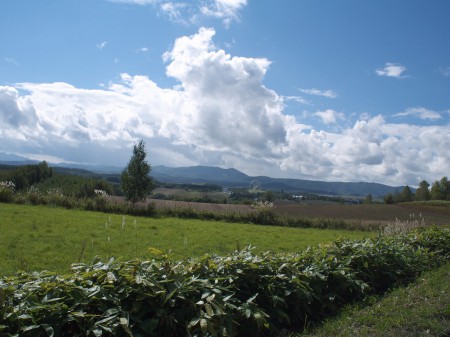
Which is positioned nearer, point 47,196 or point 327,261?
point 327,261

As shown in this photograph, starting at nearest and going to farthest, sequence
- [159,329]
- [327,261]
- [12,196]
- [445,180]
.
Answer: [159,329]
[327,261]
[12,196]
[445,180]

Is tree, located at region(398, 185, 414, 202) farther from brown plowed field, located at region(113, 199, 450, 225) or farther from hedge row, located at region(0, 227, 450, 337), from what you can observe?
hedge row, located at region(0, 227, 450, 337)

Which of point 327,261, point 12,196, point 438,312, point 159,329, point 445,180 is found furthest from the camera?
point 445,180

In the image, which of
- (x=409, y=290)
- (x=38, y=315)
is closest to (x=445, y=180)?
(x=409, y=290)

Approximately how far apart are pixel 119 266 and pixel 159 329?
0.82 meters

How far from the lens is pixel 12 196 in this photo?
22.0 m

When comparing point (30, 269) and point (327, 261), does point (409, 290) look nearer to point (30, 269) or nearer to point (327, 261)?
point (327, 261)

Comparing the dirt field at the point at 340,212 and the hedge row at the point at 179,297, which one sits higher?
the hedge row at the point at 179,297

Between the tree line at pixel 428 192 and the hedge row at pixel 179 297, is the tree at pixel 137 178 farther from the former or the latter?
the tree line at pixel 428 192

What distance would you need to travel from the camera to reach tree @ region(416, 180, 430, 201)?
209ft

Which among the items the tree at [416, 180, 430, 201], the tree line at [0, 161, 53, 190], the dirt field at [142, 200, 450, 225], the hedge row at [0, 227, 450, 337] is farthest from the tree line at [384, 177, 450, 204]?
the hedge row at [0, 227, 450, 337]

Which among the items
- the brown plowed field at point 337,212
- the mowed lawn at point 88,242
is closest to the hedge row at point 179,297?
the mowed lawn at point 88,242

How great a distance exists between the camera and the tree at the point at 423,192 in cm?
6371

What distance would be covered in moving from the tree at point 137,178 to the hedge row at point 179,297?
2260 centimetres
